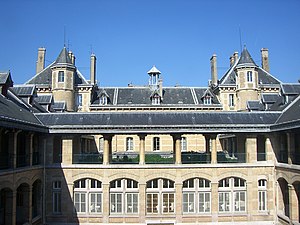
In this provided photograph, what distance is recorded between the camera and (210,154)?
25141mm

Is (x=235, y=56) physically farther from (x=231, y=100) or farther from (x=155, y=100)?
(x=155, y=100)

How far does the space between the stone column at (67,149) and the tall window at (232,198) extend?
34.3ft

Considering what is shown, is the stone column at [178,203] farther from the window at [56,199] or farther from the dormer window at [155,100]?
the dormer window at [155,100]

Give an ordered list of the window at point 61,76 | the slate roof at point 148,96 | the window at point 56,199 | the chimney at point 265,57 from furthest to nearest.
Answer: the chimney at point 265,57 → the slate roof at point 148,96 → the window at point 61,76 → the window at point 56,199

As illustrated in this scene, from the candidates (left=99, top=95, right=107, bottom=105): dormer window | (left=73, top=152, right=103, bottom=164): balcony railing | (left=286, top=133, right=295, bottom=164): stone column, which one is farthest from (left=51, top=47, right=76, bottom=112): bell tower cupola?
(left=286, top=133, right=295, bottom=164): stone column

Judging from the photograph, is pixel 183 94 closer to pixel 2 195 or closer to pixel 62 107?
pixel 62 107

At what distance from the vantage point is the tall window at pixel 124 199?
24516 mm

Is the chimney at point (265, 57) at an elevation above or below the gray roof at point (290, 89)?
above

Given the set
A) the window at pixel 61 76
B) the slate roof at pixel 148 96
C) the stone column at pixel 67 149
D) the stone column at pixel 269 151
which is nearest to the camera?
the stone column at pixel 67 149

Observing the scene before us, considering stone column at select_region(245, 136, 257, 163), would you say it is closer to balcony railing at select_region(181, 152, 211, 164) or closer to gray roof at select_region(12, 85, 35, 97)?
balcony railing at select_region(181, 152, 211, 164)

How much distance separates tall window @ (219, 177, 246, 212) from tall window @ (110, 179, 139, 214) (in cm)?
580

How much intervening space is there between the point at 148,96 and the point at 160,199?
20541mm

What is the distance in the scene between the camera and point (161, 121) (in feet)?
83.1

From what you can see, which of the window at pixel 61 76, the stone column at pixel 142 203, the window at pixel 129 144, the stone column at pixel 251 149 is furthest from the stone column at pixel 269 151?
the window at pixel 61 76
